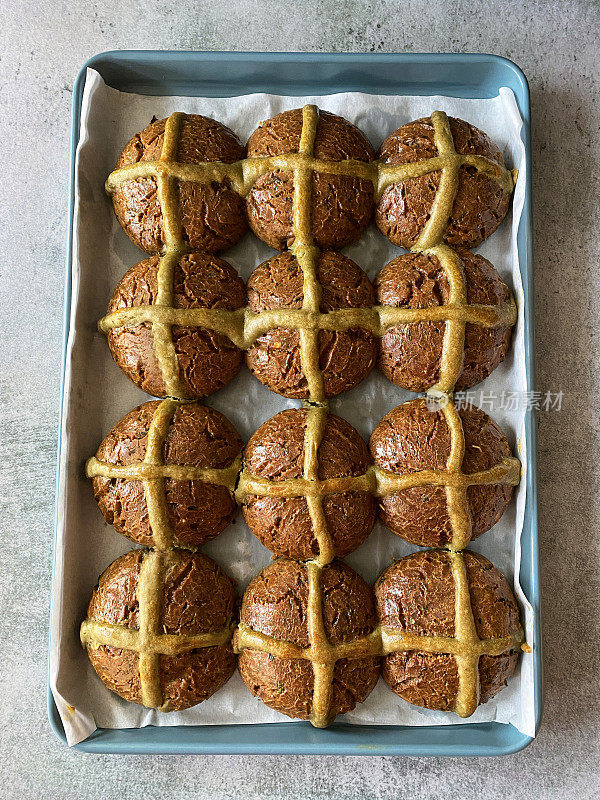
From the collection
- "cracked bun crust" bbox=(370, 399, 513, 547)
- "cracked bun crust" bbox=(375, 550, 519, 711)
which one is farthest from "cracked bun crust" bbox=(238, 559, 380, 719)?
"cracked bun crust" bbox=(370, 399, 513, 547)

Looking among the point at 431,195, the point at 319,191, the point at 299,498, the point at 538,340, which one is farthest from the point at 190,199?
the point at 538,340

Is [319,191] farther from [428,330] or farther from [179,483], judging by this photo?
[179,483]

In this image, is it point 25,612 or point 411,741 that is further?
point 25,612

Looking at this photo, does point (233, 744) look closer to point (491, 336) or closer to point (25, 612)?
point (25, 612)

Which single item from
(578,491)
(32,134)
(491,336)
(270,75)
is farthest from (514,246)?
(32,134)

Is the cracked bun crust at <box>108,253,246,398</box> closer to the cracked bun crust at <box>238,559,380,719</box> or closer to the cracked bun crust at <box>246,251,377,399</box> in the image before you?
the cracked bun crust at <box>246,251,377,399</box>

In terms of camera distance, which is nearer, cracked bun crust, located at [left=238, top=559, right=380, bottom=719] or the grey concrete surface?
cracked bun crust, located at [left=238, top=559, right=380, bottom=719]
